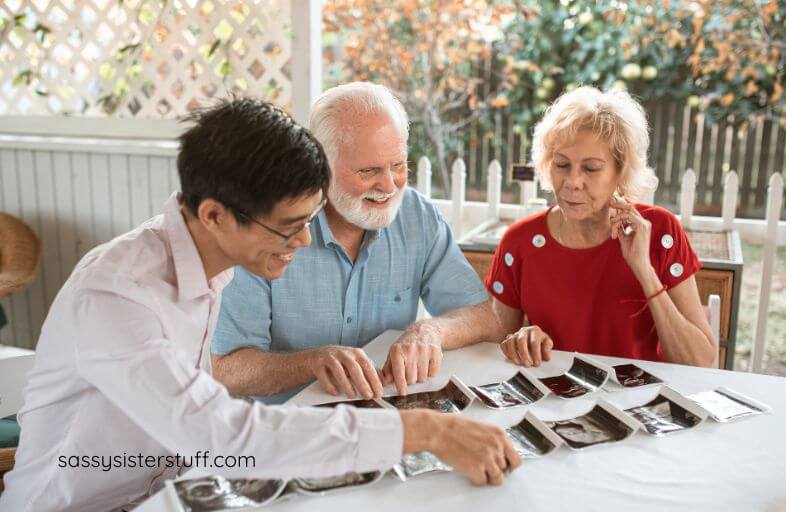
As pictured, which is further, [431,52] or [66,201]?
[431,52]

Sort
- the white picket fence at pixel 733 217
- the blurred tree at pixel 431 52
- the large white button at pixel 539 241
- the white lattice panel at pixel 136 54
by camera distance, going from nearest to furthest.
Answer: the large white button at pixel 539 241
the white picket fence at pixel 733 217
the white lattice panel at pixel 136 54
the blurred tree at pixel 431 52

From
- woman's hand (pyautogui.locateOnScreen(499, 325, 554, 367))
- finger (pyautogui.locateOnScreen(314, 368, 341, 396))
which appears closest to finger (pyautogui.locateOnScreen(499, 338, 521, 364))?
woman's hand (pyautogui.locateOnScreen(499, 325, 554, 367))

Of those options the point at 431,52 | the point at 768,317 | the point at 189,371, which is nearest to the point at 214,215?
the point at 189,371

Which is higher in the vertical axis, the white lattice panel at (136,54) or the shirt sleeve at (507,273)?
the white lattice panel at (136,54)

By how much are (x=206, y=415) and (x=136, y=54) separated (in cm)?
311

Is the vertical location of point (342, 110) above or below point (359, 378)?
above

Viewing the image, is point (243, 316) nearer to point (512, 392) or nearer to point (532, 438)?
point (512, 392)

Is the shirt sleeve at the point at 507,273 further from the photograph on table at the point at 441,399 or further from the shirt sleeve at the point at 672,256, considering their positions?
the photograph on table at the point at 441,399

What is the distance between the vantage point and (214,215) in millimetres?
1175

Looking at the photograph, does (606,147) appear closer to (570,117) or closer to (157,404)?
(570,117)

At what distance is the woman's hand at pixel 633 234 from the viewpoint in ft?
6.38

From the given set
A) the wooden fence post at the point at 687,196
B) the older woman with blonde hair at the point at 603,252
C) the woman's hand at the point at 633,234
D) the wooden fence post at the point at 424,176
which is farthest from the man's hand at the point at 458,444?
the wooden fence post at the point at 424,176

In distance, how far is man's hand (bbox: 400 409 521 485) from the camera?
1092 millimetres

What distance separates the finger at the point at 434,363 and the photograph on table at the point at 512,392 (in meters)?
0.10
